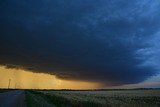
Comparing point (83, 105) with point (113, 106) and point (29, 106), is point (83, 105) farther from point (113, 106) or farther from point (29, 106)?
point (29, 106)

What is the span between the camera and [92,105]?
92.9 feet

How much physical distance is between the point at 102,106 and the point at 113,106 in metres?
1.19

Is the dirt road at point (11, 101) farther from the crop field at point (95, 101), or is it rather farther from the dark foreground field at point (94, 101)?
the crop field at point (95, 101)

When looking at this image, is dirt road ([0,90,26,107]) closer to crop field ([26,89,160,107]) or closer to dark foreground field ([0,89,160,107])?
dark foreground field ([0,89,160,107])

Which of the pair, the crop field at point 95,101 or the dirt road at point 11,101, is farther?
the crop field at point 95,101

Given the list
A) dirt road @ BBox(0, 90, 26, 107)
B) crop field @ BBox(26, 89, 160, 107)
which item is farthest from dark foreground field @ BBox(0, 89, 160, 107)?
dirt road @ BBox(0, 90, 26, 107)

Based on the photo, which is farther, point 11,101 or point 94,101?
point 11,101

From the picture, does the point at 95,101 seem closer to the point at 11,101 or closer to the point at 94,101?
the point at 94,101

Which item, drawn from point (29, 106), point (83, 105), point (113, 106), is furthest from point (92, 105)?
point (29, 106)

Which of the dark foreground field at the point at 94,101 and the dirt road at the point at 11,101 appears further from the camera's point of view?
the dark foreground field at the point at 94,101

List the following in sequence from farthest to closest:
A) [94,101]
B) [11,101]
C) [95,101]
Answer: [11,101], [94,101], [95,101]

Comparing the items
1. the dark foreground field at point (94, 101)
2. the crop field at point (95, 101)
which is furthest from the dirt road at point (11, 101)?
the crop field at point (95, 101)

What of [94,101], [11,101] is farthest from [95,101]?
[11,101]

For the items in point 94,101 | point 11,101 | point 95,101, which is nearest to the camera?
point 95,101
